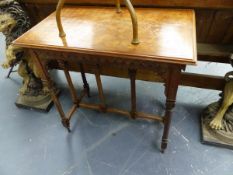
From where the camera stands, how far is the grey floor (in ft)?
4.36

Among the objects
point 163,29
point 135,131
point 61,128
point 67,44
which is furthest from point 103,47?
point 61,128

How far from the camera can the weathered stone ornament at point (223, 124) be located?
1319 mm

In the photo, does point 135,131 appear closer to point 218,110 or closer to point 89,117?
point 89,117

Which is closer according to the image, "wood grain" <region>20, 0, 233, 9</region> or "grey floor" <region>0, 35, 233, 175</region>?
"wood grain" <region>20, 0, 233, 9</region>

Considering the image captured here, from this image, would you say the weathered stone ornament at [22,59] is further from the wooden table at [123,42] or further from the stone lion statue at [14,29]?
the wooden table at [123,42]

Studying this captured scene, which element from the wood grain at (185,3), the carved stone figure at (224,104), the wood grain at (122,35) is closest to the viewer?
the wood grain at (122,35)

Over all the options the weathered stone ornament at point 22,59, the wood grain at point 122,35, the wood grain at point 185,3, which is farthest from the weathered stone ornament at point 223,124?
the weathered stone ornament at point 22,59

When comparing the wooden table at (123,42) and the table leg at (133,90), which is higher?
the wooden table at (123,42)

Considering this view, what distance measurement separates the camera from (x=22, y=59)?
63.8 inches

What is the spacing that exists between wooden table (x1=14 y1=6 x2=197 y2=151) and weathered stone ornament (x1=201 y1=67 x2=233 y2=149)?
0.39 metres

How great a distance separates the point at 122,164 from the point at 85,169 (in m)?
0.26

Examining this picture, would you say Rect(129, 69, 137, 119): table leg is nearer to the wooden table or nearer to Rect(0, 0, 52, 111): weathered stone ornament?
the wooden table

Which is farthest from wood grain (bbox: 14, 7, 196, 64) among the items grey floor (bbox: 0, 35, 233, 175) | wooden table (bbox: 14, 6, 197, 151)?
grey floor (bbox: 0, 35, 233, 175)

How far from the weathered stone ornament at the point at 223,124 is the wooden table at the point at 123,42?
39cm
